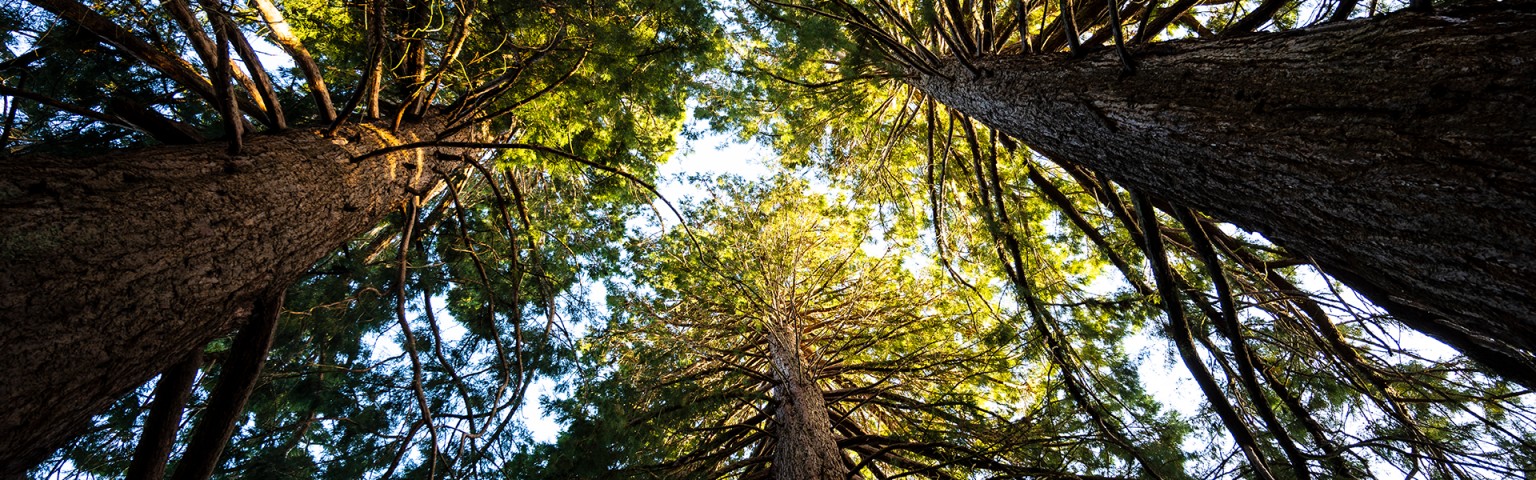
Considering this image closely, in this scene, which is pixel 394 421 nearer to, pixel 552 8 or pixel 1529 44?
pixel 552 8

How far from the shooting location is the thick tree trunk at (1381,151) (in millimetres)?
1056

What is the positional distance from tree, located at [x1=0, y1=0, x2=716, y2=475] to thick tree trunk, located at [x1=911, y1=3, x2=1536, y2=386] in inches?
78.3

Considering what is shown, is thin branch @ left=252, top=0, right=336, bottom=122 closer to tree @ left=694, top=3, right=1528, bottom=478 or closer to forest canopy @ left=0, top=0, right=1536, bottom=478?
forest canopy @ left=0, top=0, right=1536, bottom=478

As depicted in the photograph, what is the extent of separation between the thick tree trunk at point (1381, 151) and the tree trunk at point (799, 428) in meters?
2.05

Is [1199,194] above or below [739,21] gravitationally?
below

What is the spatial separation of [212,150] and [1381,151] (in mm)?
3162

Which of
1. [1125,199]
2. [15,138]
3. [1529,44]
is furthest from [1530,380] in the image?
[15,138]

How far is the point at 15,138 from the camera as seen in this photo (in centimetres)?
247

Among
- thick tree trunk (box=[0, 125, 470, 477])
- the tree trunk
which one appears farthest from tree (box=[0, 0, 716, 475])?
the tree trunk

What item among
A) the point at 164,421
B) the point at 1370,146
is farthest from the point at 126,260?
the point at 1370,146

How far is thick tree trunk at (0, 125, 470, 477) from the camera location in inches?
44.6

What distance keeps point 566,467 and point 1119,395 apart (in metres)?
3.18

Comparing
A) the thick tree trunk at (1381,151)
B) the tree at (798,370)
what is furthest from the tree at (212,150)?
the thick tree trunk at (1381,151)

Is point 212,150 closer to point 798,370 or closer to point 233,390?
point 233,390
